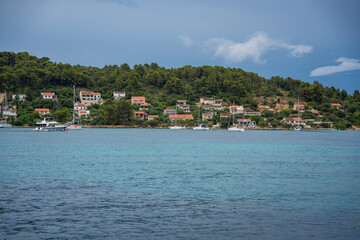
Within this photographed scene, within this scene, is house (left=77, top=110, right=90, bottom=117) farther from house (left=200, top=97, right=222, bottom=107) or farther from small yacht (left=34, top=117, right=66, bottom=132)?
house (left=200, top=97, right=222, bottom=107)

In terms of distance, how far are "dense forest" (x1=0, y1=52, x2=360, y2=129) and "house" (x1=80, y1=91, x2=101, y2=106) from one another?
361cm

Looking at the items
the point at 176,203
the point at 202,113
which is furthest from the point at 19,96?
the point at 176,203

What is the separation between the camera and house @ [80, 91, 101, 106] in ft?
385

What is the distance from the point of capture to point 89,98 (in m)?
118

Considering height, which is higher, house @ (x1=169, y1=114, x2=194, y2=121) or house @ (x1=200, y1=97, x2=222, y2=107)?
house @ (x1=200, y1=97, x2=222, y2=107)

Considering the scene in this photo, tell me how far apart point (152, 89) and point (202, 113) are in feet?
94.8

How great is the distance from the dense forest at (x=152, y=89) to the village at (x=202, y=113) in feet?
3.16

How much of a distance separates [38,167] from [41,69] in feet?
349

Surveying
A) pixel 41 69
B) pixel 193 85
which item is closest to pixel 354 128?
pixel 193 85

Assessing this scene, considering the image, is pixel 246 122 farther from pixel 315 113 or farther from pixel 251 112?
pixel 315 113

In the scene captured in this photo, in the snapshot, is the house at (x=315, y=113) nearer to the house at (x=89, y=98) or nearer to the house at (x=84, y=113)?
the house at (x=89, y=98)

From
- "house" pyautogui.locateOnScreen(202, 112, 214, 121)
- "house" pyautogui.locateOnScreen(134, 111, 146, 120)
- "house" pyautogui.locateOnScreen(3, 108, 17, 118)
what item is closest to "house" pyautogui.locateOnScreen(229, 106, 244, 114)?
"house" pyautogui.locateOnScreen(202, 112, 214, 121)

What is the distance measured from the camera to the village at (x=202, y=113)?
10699 cm

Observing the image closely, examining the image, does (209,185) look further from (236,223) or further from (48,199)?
(48,199)
